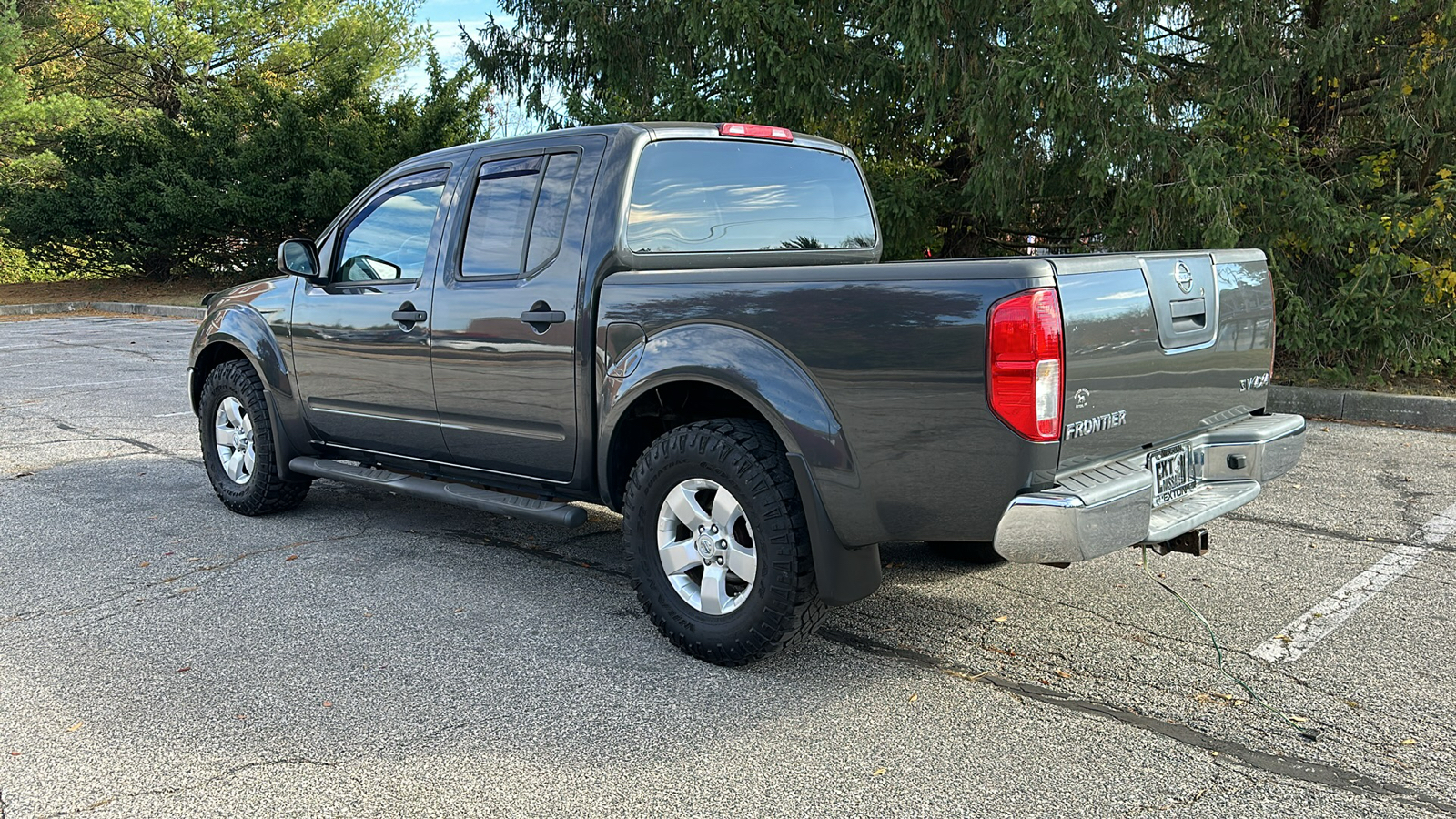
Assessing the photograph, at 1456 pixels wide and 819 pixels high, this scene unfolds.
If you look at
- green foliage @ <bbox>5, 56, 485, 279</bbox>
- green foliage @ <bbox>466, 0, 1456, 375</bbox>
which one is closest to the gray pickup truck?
green foliage @ <bbox>466, 0, 1456, 375</bbox>

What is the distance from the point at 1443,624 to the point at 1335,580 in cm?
55

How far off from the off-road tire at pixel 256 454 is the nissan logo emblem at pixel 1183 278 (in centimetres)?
443

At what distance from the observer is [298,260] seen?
17.7ft

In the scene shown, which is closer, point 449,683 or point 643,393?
point 449,683

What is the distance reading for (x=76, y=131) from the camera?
23.6 meters

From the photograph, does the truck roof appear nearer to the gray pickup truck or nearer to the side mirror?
the gray pickup truck

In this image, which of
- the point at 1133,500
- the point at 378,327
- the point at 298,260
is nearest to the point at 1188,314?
the point at 1133,500

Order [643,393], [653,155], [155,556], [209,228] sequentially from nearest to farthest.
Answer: [643,393] < [653,155] < [155,556] < [209,228]

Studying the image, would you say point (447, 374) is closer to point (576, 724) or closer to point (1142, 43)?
point (576, 724)

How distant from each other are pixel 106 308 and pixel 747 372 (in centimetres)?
2278


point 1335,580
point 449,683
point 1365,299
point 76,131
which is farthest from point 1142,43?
point 76,131

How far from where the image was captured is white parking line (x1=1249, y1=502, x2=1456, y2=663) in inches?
154

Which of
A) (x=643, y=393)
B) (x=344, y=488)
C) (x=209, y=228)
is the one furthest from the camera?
(x=209, y=228)

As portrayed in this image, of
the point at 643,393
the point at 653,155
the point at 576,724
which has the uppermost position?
the point at 653,155
